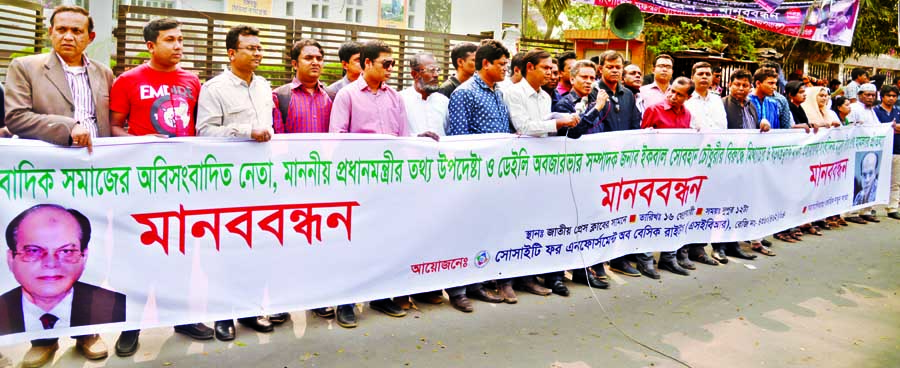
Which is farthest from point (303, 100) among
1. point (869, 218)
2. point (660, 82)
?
point (869, 218)

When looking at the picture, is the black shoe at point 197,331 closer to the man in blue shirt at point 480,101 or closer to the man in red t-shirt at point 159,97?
the man in red t-shirt at point 159,97

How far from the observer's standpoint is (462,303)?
557cm

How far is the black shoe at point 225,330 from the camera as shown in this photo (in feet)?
15.4

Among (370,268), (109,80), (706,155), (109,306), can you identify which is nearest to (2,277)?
(109,306)

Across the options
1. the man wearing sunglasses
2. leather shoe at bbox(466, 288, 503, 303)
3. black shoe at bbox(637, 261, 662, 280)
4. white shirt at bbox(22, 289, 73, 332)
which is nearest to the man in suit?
white shirt at bbox(22, 289, 73, 332)

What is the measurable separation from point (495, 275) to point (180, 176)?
2.33 m

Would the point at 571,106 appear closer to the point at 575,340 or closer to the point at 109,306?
the point at 575,340

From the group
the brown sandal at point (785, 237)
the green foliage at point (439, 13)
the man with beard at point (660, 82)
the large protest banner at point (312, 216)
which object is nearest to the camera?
the large protest banner at point (312, 216)

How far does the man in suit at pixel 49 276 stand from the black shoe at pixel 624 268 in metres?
4.11

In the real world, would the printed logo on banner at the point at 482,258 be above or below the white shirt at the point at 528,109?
below

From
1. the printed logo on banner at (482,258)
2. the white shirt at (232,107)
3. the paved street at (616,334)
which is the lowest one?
the paved street at (616,334)

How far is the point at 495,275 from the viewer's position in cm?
576

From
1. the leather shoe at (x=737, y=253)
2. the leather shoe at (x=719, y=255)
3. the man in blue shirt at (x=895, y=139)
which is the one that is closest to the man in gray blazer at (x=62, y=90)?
the leather shoe at (x=719, y=255)

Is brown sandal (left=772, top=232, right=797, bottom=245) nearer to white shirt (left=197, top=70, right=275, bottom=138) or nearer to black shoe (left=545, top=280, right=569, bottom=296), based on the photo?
black shoe (left=545, top=280, right=569, bottom=296)
